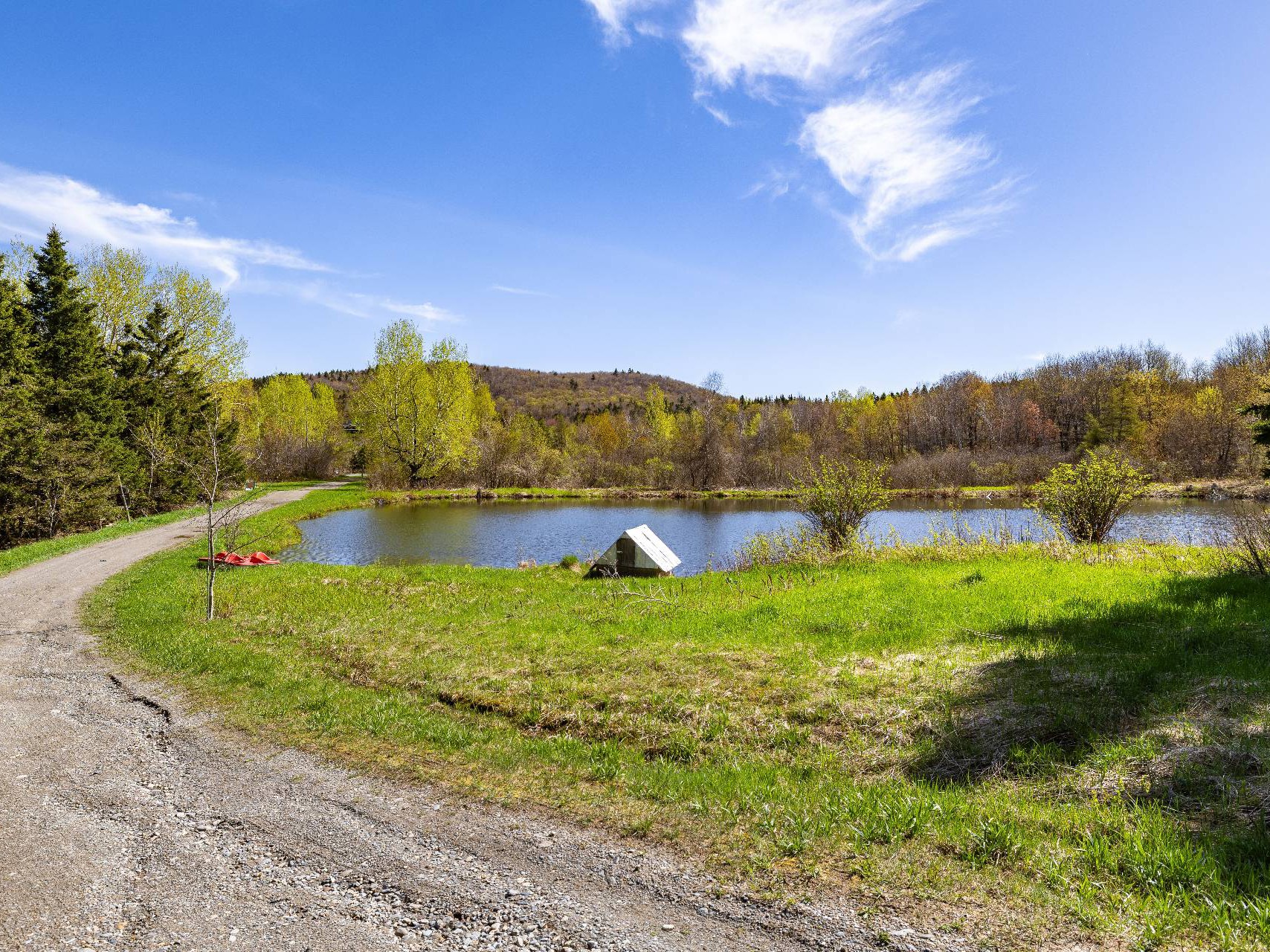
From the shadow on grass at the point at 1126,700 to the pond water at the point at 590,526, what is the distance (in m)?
8.87

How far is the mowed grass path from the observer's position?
405cm

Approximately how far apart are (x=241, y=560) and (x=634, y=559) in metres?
12.0

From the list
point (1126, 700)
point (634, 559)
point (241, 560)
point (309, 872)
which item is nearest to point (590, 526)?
point (634, 559)

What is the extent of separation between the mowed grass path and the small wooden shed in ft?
15.0

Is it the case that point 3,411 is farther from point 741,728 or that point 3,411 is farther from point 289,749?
point 741,728

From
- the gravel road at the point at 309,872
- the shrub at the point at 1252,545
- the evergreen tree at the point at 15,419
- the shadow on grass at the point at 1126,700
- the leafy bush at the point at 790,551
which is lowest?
the gravel road at the point at 309,872

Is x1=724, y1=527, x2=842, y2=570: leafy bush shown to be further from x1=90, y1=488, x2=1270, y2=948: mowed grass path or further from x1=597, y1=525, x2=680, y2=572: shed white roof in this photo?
x1=90, y1=488, x2=1270, y2=948: mowed grass path

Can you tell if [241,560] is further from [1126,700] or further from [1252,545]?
[1252,545]

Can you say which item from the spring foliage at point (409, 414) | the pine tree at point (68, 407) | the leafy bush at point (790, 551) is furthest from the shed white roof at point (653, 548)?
the spring foliage at point (409, 414)

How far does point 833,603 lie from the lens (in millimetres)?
11180

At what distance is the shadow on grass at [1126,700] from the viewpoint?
5066 mm

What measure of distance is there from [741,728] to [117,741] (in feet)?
22.3

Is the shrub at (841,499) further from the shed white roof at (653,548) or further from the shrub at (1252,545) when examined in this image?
the shrub at (1252,545)

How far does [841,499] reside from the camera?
1762cm
